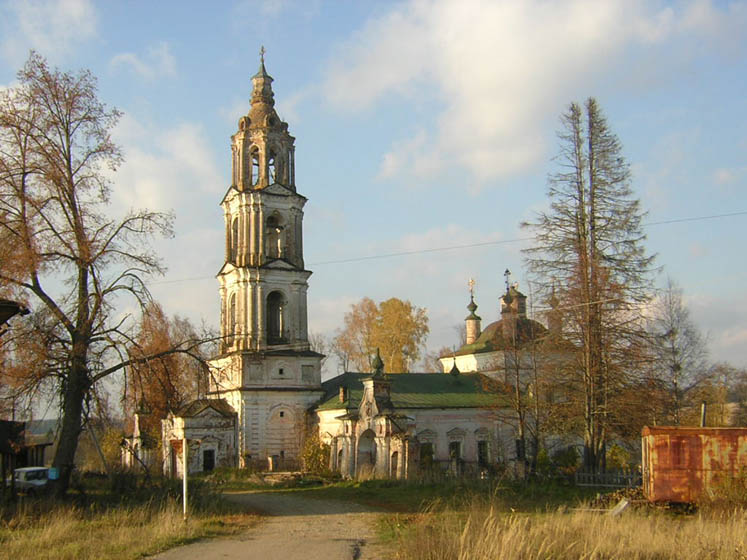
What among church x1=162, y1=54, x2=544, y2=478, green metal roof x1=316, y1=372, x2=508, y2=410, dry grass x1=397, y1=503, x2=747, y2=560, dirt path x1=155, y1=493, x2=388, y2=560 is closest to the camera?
dry grass x1=397, y1=503, x2=747, y2=560

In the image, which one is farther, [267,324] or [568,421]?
[267,324]

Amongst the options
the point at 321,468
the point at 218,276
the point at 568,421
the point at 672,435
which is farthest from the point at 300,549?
the point at 218,276

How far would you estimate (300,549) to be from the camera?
488 inches

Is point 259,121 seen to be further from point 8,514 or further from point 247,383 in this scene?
point 8,514

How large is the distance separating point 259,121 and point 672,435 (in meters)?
27.1

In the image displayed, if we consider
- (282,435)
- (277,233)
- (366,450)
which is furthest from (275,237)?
(366,450)

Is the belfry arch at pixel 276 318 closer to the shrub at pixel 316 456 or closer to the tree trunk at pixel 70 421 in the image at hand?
the shrub at pixel 316 456

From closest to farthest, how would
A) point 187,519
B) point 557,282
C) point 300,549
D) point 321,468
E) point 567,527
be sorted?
point 567,527 < point 300,549 < point 187,519 < point 557,282 < point 321,468

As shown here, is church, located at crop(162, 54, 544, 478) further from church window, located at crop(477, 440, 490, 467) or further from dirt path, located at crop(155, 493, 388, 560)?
dirt path, located at crop(155, 493, 388, 560)

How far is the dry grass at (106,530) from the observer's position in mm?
11898

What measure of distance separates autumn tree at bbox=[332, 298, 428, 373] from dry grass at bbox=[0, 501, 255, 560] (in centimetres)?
3994

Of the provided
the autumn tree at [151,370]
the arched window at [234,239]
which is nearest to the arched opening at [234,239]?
the arched window at [234,239]

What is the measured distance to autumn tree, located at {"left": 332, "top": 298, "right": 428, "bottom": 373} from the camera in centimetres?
5703

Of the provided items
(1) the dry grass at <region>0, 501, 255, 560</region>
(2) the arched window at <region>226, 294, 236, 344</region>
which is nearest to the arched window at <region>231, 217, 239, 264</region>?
(2) the arched window at <region>226, 294, 236, 344</region>
